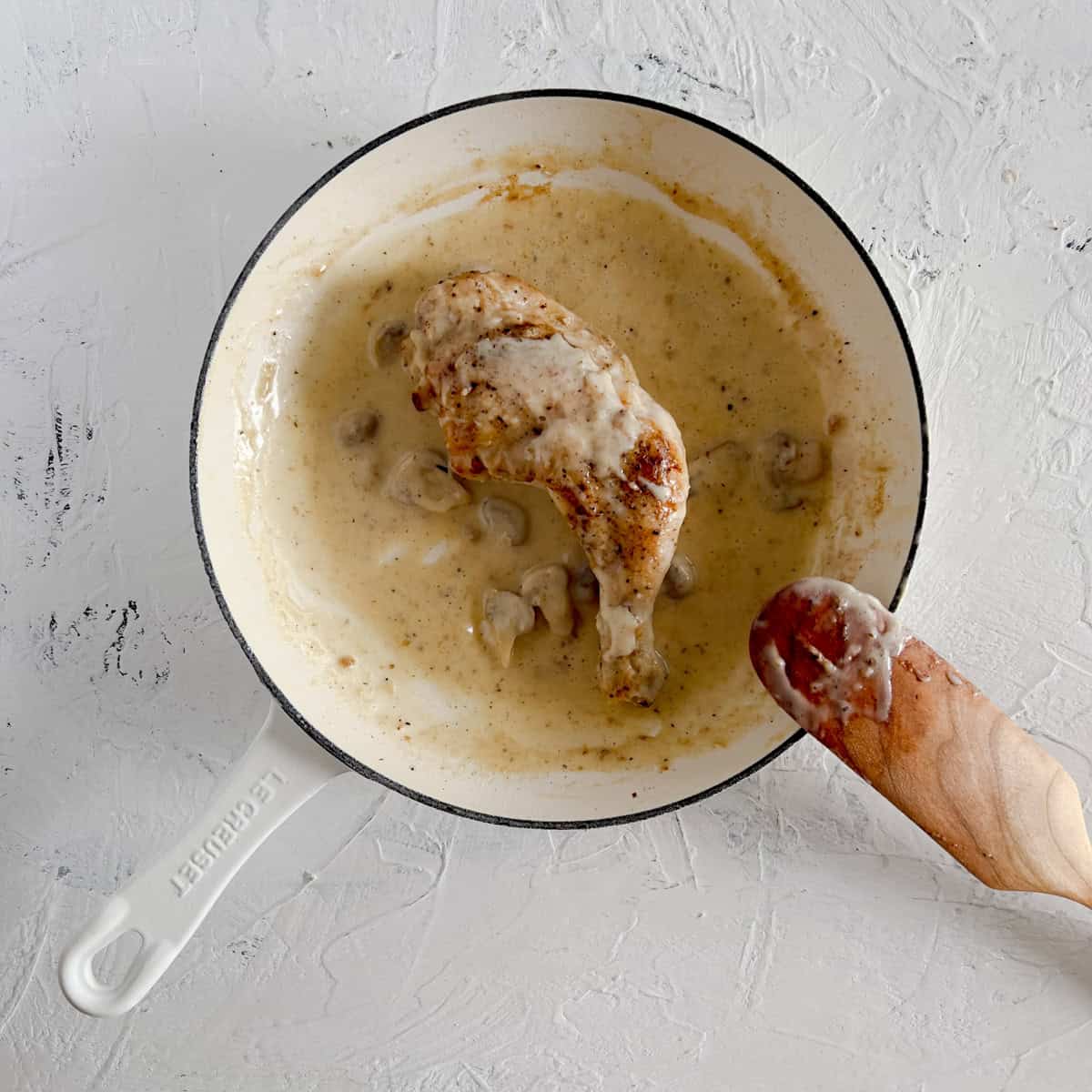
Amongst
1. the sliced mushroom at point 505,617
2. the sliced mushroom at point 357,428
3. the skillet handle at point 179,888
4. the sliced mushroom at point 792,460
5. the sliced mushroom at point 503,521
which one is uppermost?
the sliced mushroom at point 792,460

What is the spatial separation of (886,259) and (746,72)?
0.37 m

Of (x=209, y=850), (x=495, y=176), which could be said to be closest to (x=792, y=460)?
(x=495, y=176)

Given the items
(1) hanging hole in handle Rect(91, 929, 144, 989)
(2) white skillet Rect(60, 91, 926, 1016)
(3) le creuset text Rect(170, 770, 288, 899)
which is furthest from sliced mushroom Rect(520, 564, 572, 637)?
(1) hanging hole in handle Rect(91, 929, 144, 989)

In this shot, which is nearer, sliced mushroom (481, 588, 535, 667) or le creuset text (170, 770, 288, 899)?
le creuset text (170, 770, 288, 899)

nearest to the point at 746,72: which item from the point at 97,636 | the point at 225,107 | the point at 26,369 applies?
the point at 225,107

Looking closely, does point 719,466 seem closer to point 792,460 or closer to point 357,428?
point 792,460

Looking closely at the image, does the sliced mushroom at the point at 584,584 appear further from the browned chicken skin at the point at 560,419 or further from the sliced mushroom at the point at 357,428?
the sliced mushroom at the point at 357,428

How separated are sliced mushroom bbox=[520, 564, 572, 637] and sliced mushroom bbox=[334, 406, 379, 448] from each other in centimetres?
34

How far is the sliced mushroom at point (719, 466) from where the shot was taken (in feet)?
4.99

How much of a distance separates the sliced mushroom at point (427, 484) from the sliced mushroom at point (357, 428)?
0.24 feet

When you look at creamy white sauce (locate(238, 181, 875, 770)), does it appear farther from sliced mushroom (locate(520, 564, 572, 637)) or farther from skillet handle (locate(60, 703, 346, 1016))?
skillet handle (locate(60, 703, 346, 1016))

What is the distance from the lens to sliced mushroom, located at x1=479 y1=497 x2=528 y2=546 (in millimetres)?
1536

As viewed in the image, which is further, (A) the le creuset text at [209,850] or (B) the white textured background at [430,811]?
(B) the white textured background at [430,811]

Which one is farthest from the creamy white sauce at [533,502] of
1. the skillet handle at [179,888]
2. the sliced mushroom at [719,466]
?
the skillet handle at [179,888]
